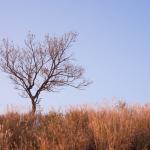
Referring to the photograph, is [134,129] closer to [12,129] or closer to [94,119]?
[94,119]

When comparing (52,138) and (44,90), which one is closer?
(52,138)

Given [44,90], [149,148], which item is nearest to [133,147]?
[149,148]

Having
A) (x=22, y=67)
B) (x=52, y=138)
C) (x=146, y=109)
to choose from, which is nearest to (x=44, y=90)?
(x=22, y=67)

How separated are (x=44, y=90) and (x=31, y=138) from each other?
24102 millimetres

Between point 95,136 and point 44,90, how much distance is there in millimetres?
24926

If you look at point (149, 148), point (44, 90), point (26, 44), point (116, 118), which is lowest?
point (149, 148)

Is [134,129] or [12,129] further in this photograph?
[12,129]

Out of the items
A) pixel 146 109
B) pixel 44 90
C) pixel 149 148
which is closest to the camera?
pixel 149 148

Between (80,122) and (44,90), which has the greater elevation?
(44,90)

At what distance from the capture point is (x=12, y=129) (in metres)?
11.5

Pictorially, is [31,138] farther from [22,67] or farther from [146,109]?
[22,67]

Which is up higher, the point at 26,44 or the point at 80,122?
the point at 26,44

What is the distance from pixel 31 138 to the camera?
10.4m

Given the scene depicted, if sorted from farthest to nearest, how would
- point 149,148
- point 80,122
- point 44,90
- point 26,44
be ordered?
point 26,44 → point 44,90 → point 80,122 → point 149,148
